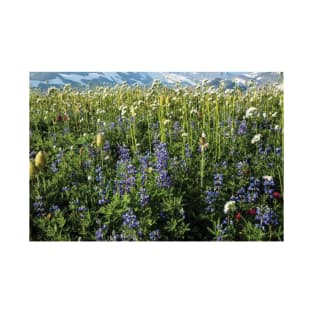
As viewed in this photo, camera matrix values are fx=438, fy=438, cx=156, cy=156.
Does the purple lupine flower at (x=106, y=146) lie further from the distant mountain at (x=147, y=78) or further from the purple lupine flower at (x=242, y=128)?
the purple lupine flower at (x=242, y=128)

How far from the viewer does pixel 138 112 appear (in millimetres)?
2717

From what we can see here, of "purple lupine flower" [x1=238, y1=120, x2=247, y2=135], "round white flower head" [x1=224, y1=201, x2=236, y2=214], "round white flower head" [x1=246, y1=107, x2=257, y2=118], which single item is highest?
"round white flower head" [x1=246, y1=107, x2=257, y2=118]

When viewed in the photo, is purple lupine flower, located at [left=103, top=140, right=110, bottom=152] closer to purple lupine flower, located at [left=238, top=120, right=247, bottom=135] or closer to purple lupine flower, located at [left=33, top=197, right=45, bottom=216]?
purple lupine flower, located at [left=33, top=197, right=45, bottom=216]

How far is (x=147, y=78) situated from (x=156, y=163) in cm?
51

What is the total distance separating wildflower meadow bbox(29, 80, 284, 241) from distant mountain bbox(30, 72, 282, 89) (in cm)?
4

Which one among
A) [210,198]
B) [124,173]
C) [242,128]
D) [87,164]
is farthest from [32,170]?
[242,128]

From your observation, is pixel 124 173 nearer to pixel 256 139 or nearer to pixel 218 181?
pixel 218 181

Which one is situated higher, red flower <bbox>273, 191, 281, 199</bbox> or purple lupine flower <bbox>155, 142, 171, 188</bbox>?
purple lupine flower <bbox>155, 142, 171, 188</bbox>

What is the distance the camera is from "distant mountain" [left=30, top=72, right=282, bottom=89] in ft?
8.41

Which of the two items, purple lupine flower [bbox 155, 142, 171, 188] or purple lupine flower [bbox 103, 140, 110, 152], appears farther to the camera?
purple lupine flower [bbox 103, 140, 110, 152]

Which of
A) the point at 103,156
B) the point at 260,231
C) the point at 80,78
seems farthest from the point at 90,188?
the point at 260,231

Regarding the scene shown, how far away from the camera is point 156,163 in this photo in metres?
2.65

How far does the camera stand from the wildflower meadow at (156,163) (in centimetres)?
254

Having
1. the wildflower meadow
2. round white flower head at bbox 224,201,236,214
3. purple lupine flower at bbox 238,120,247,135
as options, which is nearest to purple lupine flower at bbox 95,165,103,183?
the wildflower meadow
